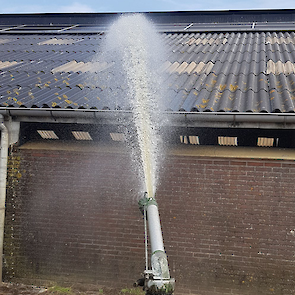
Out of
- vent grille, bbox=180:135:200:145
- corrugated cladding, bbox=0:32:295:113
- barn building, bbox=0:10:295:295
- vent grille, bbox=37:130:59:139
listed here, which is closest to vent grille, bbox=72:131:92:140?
barn building, bbox=0:10:295:295

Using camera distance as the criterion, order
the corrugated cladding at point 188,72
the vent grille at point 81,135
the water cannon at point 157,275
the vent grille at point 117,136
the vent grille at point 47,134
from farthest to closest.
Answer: the vent grille at point 47,134, the vent grille at point 81,135, the vent grille at point 117,136, the corrugated cladding at point 188,72, the water cannon at point 157,275

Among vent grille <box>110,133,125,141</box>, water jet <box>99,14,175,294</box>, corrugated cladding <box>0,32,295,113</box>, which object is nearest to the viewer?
water jet <box>99,14,175,294</box>

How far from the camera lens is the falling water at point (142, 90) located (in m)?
5.58

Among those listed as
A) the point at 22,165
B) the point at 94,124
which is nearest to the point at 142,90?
the point at 94,124

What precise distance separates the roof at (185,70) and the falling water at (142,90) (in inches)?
9.2

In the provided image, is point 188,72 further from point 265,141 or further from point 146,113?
point 265,141

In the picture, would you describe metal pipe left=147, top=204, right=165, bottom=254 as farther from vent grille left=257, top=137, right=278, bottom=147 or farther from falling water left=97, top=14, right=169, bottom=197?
vent grille left=257, top=137, right=278, bottom=147

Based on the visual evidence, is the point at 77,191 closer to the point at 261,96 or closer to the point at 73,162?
the point at 73,162

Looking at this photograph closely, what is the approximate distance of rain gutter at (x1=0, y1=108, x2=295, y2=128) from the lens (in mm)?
5031

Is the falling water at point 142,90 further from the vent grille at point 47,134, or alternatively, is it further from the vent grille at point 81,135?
the vent grille at point 47,134

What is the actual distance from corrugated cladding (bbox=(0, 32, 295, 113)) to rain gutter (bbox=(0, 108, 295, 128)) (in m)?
0.13

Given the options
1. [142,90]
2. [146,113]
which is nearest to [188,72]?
[142,90]

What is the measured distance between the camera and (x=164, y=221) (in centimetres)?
596

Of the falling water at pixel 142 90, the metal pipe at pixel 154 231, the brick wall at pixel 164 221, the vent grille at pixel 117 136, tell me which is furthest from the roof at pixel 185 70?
the metal pipe at pixel 154 231
